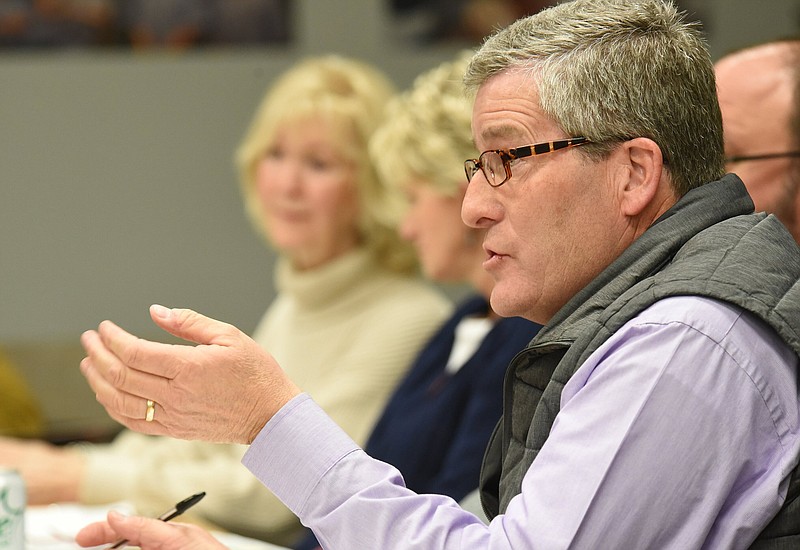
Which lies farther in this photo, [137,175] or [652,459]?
[137,175]

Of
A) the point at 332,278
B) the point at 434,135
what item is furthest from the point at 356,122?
the point at 434,135

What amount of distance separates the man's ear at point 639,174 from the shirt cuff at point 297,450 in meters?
0.39

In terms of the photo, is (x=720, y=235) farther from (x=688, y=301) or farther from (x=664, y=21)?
(x=664, y=21)

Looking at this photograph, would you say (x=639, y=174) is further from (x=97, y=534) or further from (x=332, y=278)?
(x=332, y=278)

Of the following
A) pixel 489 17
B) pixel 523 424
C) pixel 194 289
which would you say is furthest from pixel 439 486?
pixel 489 17

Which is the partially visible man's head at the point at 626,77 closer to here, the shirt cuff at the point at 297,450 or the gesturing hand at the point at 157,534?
the shirt cuff at the point at 297,450

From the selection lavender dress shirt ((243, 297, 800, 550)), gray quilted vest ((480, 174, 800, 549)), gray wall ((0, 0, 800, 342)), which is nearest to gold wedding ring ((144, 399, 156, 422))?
lavender dress shirt ((243, 297, 800, 550))

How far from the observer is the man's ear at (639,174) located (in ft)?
3.79

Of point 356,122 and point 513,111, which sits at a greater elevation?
point 513,111

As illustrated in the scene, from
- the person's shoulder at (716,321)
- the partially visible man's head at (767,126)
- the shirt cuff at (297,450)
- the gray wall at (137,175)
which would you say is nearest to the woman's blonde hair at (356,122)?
the partially visible man's head at (767,126)

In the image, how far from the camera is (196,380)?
113 cm

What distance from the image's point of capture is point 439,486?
1.99 metres

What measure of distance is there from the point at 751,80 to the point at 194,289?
305cm

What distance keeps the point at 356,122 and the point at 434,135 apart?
532 mm
